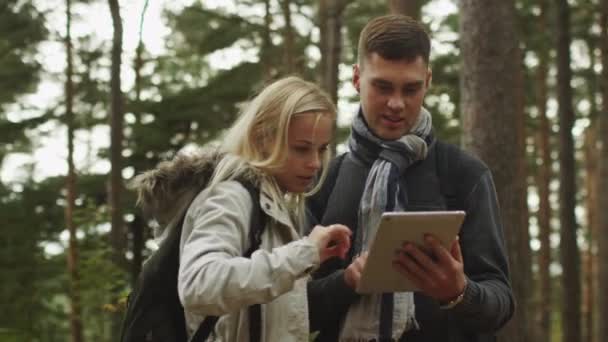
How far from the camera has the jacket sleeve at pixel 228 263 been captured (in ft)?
8.03

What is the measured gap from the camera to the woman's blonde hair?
282cm

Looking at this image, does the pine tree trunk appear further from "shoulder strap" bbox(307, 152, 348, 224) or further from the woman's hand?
the woman's hand

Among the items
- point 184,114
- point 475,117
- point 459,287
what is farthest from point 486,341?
point 184,114

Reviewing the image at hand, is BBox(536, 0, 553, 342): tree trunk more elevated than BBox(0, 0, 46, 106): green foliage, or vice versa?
A: BBox(0, 0, 46, 106): green foliage

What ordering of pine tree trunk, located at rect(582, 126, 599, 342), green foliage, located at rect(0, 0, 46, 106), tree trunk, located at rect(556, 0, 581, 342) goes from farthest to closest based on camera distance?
pine tree trunk, located at rect(582, 126, 599, 342) → tree trunk, located at rect(556, 0, 581, 342) → green foliage, located at rect(0, 0, 46, 106)

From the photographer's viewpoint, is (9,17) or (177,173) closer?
(177,173)

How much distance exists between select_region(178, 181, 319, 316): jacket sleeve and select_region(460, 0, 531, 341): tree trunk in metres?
4.30

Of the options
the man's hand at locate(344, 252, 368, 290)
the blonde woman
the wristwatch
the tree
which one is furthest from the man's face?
the tree

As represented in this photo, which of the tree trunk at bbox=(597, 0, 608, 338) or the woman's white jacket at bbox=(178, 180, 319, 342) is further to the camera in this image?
the tree trunk at bbox=(597, 0, 608, 338)

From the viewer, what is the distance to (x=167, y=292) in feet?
8.89

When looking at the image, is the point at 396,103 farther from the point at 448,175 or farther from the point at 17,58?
the point at 17,58

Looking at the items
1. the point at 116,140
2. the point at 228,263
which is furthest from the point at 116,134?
the point at 228,263

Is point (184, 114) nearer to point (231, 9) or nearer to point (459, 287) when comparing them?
point (231, 9)

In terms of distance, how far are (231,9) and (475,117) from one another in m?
11.4
